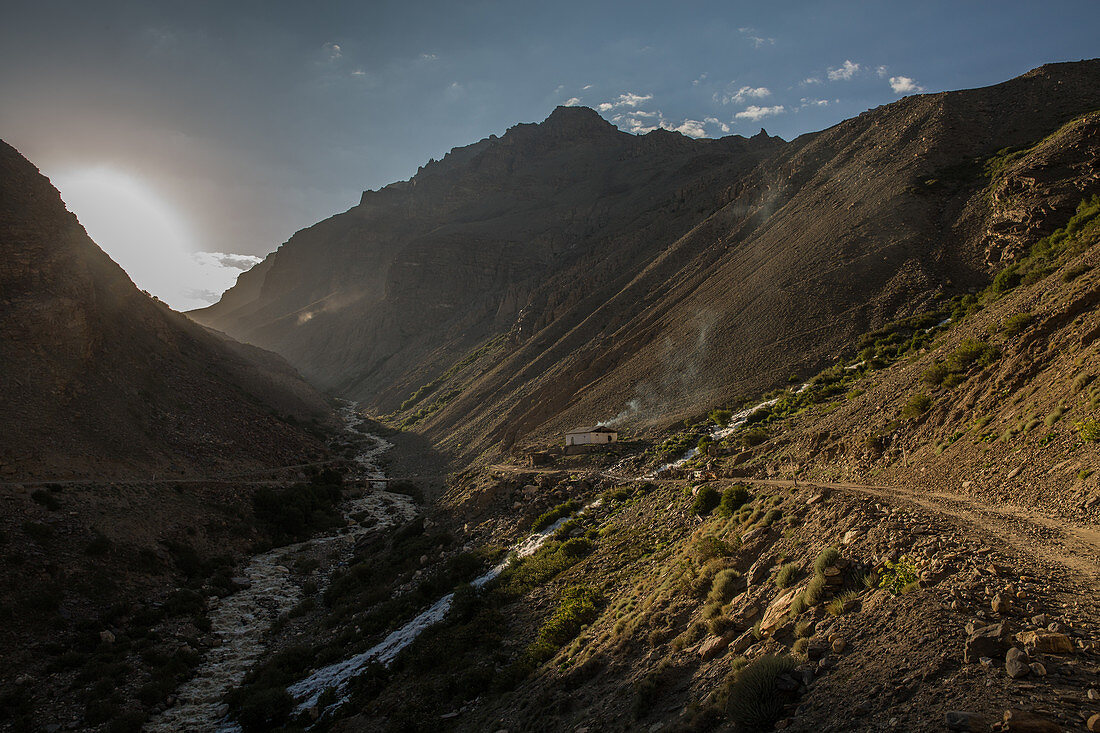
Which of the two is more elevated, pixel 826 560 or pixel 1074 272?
pixel 1074 272

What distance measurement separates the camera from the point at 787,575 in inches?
312

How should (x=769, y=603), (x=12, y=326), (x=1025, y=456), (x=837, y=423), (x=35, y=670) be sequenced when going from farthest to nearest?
(x=12, y=326)
(x=837, y=423)
(x=35, y=670)
(x=1025, y=456)
(x=769, y=603)

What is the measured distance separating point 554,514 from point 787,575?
1206 cm

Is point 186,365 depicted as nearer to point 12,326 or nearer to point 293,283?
point 12,326

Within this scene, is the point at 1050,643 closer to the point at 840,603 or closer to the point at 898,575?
the point at 898,575

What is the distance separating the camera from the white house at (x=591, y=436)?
27.3m

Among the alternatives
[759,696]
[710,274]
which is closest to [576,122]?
[710,274]

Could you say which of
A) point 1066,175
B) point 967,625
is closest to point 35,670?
point 967,625

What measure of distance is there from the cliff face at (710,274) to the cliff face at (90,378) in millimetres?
16171

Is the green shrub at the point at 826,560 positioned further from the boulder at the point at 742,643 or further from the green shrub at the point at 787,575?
the boulder at the point at 742,643

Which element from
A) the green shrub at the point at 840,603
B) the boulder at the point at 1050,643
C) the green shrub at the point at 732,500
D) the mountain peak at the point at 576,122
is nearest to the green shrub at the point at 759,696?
the green shrub at the point at 840,603

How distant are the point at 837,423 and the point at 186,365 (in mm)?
39348

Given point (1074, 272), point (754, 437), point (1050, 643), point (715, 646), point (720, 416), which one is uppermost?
point (1074, 272)

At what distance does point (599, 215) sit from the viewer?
101 m
